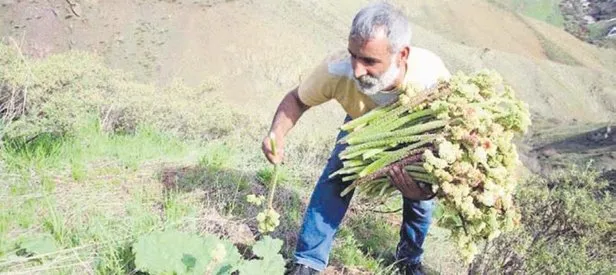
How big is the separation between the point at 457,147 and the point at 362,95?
0.74 metres

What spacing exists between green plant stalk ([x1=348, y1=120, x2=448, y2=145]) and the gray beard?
23cm

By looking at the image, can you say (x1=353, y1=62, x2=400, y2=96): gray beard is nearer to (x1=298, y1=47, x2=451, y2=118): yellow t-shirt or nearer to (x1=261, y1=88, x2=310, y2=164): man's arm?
(x1=298, y1=47, x2=451, y2=118): yellow t-shirt

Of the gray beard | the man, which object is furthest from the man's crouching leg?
the gray beard

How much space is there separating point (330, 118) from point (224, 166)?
2660 centimetres

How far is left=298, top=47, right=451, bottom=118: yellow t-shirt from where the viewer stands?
3.19 metres

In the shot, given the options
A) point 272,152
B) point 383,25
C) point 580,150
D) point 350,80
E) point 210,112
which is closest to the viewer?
point 383,25

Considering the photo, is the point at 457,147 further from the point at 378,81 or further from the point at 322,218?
the point at 322,218

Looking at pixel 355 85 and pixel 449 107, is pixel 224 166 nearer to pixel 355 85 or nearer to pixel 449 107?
pixel 355 85

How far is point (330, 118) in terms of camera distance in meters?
30.9

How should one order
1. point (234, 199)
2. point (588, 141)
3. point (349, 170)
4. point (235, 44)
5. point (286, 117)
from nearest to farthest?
point (349, 170) < point (286, 117) < point (234, 199) < point (235, 44) < point (588, 141)

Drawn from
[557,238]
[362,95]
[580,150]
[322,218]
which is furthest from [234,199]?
[580,150]

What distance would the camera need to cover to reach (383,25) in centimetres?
293

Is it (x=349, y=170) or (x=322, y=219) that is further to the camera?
(x=322, y=219)

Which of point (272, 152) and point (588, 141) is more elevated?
point (272, 152)
